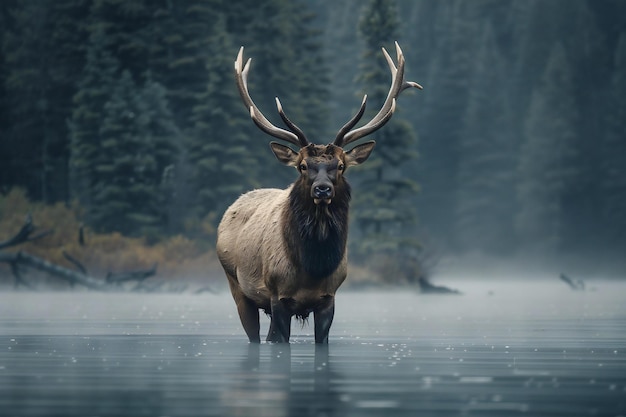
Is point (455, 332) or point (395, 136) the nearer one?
point (455, 332)

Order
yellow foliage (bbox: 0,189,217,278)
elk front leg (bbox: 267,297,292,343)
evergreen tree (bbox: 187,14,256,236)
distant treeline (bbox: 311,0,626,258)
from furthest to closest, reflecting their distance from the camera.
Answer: distant treeline (bbox: 311,0,626,258), evergreen tree (bbox: 187,14,256,236), yellow foliage (bbox: 0,189,217,278), elk front leg (bbox: 267,297,292,343)

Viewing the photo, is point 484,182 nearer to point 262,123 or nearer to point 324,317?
point 262,123

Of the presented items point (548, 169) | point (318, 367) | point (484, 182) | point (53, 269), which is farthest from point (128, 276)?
point (484, 182)

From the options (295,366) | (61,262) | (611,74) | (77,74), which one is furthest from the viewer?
(611,74)

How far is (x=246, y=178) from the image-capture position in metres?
59.6

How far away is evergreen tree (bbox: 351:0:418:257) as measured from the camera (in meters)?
55.8

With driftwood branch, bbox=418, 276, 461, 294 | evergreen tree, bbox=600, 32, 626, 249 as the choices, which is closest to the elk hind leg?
driftwood branch, bbox=418, 276, 461, 294

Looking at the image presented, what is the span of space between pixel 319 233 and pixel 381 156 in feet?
128

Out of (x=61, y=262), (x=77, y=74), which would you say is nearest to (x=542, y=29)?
(x=77, y=74)

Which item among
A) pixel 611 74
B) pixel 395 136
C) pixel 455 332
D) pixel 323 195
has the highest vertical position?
pixel 611 74

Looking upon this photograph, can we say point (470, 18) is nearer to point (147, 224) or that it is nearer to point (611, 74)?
point (611, 74)

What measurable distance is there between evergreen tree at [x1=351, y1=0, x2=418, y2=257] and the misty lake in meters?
28.9

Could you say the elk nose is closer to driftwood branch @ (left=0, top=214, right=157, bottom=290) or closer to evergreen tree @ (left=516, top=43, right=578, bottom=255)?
driftwood branch @ (left=0, top=214, right=157, bottom=290)

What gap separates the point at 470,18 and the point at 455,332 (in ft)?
307
